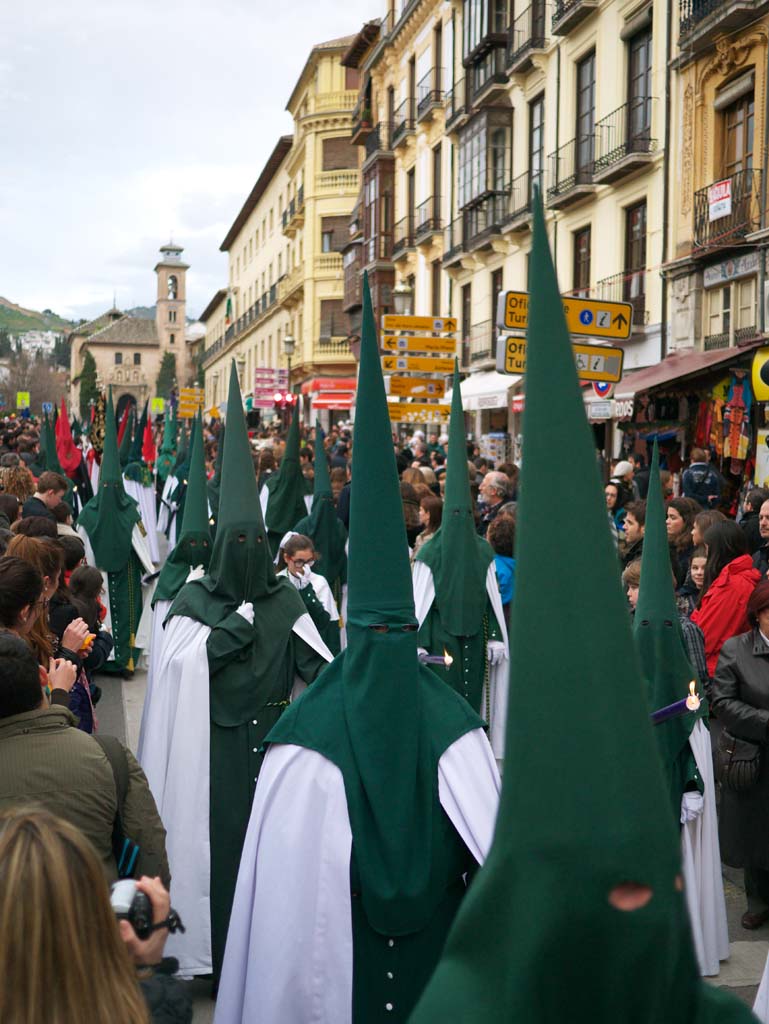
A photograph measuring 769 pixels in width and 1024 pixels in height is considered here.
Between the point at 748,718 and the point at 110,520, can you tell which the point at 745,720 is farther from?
the point at 110,520

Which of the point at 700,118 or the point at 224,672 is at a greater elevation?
the point at 700,118

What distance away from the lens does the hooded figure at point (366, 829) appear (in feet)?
10.0

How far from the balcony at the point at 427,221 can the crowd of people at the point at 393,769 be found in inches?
1039

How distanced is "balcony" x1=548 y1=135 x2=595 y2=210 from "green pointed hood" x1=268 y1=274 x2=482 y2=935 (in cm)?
1982

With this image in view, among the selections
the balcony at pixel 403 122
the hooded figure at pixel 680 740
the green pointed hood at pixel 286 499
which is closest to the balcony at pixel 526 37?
the balcony at pixel 403 122

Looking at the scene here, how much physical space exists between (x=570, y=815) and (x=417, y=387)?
1184 cm

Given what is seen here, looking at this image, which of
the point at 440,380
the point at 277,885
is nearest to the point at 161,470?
the point at 440,380

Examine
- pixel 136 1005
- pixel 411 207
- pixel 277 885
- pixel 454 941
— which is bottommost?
pixel 277 885

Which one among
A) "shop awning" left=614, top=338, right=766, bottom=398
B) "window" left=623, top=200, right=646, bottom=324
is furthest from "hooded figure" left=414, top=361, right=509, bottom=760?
"window" left=623, top=200, right=646, bottom=324

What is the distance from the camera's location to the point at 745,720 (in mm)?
5164

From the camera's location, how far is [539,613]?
1.72 meters

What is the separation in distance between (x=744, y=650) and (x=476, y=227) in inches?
972

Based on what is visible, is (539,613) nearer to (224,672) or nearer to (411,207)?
(224,672)

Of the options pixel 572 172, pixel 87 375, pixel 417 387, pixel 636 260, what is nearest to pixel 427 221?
pixel 572 172
